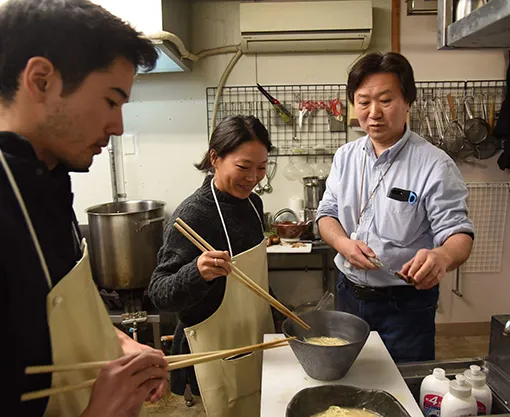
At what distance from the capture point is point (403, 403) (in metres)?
1.04

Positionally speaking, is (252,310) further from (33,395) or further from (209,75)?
(209,75)

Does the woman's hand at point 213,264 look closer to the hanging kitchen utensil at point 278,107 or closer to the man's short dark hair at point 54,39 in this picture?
the man's short dark hair at point 54,39

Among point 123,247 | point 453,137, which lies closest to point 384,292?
point 123,247

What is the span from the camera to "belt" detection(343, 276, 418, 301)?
60.1 inches

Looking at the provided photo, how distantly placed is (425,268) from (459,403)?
43 centimetres

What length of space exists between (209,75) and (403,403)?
111 inches

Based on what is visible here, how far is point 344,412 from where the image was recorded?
1.01 metres

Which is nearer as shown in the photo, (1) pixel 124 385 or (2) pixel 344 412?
(1) pixel 124 385

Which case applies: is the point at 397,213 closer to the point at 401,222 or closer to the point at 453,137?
the point at 401,222

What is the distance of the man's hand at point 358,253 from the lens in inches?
57.3

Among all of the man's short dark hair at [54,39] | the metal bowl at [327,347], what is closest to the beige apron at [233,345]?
the metal bowl at [327,347]

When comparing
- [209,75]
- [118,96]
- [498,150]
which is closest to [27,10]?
[118,96]

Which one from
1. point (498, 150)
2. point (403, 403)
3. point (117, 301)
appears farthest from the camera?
point (498, 150)

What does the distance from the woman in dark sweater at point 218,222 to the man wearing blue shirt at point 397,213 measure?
42 centimetres
